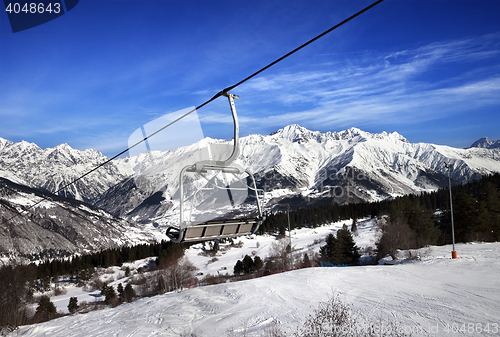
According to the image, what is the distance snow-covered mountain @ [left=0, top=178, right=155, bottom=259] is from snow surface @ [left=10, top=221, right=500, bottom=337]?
135 metres

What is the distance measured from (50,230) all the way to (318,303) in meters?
179

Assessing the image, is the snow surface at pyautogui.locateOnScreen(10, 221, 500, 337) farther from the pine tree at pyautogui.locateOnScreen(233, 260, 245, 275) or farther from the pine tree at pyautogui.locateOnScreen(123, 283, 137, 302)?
the pine tree at pyautogui.locateOnScreen(233, 260, 245, 275)

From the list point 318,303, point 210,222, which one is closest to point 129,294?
point 318,303

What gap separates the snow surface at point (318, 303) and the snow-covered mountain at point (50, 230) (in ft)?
443

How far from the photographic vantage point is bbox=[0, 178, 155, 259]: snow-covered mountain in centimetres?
14200

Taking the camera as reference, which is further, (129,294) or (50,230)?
(50,230)

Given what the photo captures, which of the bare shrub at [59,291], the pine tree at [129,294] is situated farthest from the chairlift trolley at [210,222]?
the bare shrub at [59,291]

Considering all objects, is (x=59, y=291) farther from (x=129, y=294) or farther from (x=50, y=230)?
(x=50, y=230)

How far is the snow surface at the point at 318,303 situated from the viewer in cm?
1522

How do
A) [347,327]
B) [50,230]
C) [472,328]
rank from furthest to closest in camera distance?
[50,230] → [347,327] → [472,328]

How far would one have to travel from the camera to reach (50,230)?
162 meters

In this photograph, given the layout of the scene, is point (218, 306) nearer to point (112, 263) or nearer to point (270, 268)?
point (270, 268)

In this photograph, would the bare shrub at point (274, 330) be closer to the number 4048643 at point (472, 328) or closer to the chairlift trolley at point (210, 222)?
the number 4048643 at point (472, 328)

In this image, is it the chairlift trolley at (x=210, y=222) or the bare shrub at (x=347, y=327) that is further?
the bare shrub at (x=347, y=327)
